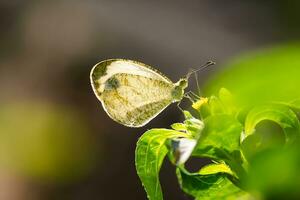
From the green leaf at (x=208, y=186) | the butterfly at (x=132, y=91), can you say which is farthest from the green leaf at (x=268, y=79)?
the butterfly at (x=132, y=91)

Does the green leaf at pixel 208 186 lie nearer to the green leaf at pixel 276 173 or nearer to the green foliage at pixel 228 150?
the green foliage at pixel 228 150

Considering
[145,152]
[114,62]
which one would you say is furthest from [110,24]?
[145,152]

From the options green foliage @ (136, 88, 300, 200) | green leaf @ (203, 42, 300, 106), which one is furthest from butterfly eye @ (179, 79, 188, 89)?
green leaf @ (203, 42, 300, 106)

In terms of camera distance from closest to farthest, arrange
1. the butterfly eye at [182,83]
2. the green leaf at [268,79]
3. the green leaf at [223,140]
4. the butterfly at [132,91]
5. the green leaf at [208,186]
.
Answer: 1. the green leaf at [268,79]
2. the green leaf at [223,140]
3. the green leaf at [208,186]
4. the butterfly at [132,91]
5. the butterfly eye at [182,83]

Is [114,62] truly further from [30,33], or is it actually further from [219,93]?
[30,33]

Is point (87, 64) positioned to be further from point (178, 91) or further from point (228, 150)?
point (228, 150)
